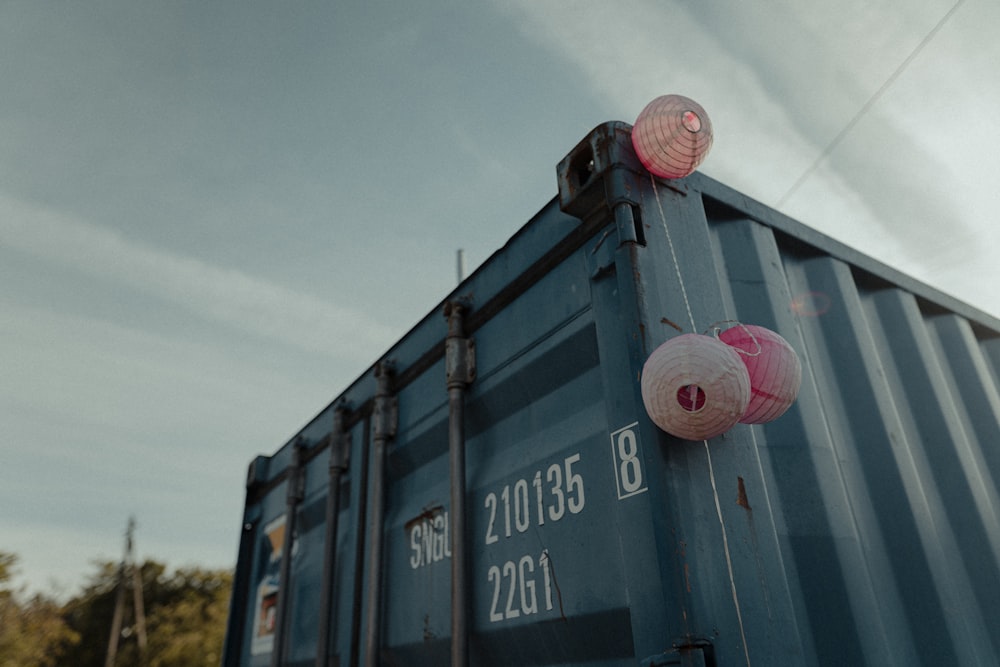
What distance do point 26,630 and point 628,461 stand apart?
808 inches

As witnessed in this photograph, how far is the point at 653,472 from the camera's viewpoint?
165 cm

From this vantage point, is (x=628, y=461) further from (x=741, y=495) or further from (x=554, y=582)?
(x=554, y=582)

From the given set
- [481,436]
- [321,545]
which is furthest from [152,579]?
[481,436]

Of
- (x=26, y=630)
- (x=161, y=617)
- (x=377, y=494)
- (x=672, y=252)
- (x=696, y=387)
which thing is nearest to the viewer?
(x=696, y=387)

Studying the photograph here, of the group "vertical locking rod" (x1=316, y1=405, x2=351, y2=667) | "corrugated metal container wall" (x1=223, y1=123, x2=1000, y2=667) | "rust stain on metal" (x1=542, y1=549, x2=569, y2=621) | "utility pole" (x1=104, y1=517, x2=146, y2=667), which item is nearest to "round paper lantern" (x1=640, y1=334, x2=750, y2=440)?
"corrugated metal container wall" (x1=223, y1=123, x2=1000, y2=667)

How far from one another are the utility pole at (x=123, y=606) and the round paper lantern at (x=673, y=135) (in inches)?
922

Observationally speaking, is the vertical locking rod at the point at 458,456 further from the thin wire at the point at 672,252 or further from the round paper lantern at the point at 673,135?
the round paper lantern at the point at 673,135

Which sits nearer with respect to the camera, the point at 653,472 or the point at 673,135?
the point at 653,472

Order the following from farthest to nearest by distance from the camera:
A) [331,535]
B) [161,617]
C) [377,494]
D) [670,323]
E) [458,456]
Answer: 1. [161,617]
2. [331,535]
3. [377,494]
4. [458,456]
5. [670,323]

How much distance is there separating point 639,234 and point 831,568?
1.15 m

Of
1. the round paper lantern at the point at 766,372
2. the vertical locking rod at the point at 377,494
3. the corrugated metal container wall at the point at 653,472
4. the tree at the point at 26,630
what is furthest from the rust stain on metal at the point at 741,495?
the tree at the point at 26,630

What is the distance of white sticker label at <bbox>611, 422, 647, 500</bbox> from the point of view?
174 centimetres

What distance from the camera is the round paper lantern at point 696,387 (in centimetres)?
155

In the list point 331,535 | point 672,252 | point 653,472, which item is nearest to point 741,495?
point 653,472
